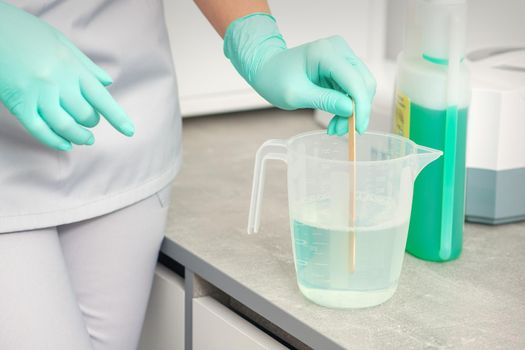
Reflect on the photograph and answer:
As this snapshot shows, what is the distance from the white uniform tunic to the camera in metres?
1.04

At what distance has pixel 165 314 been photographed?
4.35ft

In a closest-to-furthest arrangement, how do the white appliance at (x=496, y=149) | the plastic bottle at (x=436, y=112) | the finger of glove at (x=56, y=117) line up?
1. the finger of glove at (x=56, y=117)
2. the plastic bottle at (x=436, y=112)
3. the white appliance at (x=496, y=149)

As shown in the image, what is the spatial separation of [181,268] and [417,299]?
40 cm

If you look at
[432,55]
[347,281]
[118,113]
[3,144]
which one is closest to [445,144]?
[432,55]

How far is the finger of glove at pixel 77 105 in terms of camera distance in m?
Result: 0.97

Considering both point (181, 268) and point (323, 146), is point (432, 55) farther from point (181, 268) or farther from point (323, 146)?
point (181, 268)

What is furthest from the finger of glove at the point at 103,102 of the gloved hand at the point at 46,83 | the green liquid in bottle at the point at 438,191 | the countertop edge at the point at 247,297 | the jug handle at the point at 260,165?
the green liquid in bottle at the point at 438,191

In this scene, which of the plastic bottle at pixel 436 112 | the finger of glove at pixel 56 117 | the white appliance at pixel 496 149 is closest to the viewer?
the finger of glove at pixel 56 117

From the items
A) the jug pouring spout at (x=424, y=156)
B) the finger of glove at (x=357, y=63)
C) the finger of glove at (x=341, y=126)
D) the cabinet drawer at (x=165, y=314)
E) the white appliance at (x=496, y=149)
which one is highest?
the finger of glove at (x=357, y=63)

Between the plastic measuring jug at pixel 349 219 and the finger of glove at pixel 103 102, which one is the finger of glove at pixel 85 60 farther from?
the plastic measuring jug at pixel 349 219

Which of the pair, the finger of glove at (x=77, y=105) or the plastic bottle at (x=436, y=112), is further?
the plastic bottle at (x=436, y=112)

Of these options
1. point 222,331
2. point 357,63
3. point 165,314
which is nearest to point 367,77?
point 357,63

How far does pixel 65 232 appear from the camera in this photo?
1119 mm

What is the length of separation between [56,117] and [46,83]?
0.04 m
